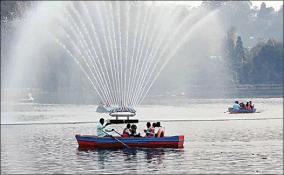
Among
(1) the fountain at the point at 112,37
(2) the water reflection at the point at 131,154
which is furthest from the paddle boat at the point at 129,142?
(1) the fountain at the point at 112,37

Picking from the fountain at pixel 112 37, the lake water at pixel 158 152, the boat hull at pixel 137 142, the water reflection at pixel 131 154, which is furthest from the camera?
the fountain at pixel 112 37

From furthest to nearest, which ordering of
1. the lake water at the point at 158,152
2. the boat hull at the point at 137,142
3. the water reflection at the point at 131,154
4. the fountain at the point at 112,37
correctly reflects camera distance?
the fountain at the point at 112,37, the boat hull at the point at 137,142, the water reflection at the point at 131,154, the lake water at the point at 158,152

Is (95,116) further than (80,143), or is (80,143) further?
(95,116)

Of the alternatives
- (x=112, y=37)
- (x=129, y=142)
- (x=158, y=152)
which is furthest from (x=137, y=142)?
(x=112, y=37)

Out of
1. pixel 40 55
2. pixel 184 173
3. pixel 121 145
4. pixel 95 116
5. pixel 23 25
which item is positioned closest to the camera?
pixel 184 173

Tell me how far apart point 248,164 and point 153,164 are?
619cm

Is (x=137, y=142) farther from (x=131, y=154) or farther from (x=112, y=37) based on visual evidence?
(x=112, y=37)

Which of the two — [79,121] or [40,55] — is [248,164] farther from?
[40,55]

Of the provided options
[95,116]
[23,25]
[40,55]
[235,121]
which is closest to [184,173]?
[235,121]

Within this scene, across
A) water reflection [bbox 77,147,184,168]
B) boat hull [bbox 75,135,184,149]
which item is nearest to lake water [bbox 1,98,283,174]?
water reflection [bbox 77,147,184,168]

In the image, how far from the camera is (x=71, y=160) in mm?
54156

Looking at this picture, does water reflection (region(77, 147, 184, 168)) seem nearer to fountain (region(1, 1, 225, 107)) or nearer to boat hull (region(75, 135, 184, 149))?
boat hull (region(75, 135, 184, 149))

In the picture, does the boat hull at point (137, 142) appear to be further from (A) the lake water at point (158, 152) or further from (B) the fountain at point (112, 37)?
(B) the fountain at point (112, 37)

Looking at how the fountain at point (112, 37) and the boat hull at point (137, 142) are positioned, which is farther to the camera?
the fountain at point (112, 37)
